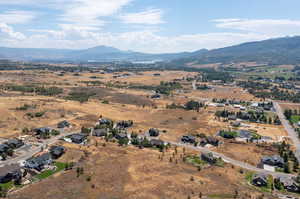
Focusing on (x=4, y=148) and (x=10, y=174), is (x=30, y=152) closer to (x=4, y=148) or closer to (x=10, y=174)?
(x=4, y=148)

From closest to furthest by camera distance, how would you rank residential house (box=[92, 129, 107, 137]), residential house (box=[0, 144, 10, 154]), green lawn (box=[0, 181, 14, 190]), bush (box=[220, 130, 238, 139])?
green lawn (box=[0, 181, 14, 190]) → residential house (box=[0, 144, 10, 154]) → residential house (box=[92, 129, 107, 137]) → bush (box=[220, 130, 238, 139])

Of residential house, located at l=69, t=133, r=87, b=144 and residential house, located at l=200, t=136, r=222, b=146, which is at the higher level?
residential house, located at l=69, t=133, r=87, b=144

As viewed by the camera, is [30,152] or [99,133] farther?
[99,133]

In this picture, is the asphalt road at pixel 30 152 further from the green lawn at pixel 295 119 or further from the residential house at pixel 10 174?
the green lawn at pixel 295 119

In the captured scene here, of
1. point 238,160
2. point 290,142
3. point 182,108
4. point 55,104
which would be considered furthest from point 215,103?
point 55,104

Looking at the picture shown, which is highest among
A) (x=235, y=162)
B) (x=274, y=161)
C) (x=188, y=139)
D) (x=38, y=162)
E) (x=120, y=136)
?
(x=120, y=136)

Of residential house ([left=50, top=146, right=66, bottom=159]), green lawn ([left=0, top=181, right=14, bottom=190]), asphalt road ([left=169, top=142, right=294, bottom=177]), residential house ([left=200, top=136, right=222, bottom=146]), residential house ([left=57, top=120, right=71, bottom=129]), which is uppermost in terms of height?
residential house ([left=57, top=120, right=71, bottom=129])

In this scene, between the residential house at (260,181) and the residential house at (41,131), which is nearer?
the residential house at (260,181)

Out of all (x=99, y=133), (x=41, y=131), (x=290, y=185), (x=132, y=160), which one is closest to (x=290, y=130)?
(x=290, y=185)

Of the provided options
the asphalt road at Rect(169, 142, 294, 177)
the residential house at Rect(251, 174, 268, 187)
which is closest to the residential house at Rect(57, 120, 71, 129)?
the asphalt road at Rect(169, 142, 294, 177)

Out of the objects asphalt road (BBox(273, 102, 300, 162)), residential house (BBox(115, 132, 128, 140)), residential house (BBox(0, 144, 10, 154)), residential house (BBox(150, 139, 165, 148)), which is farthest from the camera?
residential house (BBox(115, 132, 128, 140))

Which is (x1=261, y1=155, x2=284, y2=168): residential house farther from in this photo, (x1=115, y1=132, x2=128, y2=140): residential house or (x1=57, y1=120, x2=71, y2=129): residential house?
(x1=57, y1=120, x2=71, y2=129): residential house

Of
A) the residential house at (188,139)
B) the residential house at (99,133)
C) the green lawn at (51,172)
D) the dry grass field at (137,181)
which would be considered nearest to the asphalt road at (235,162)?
the residential house at (188,139)

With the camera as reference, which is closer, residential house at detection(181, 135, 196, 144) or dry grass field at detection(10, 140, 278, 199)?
dry grass field at detection(10, 140, 278, 199)
